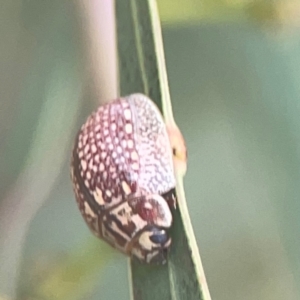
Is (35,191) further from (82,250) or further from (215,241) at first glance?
(215,241)

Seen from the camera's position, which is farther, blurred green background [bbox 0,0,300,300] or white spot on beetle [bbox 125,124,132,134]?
blurred green background [bbox 0,0,300,300]

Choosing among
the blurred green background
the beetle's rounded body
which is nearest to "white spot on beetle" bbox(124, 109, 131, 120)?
the beetle's rounded body

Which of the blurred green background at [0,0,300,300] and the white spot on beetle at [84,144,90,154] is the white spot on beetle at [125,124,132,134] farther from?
the blurred green background at [0,0,300,300]

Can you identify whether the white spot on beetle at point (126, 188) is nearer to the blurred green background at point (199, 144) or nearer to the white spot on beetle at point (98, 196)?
the white spot on beetle at point (98, 196)

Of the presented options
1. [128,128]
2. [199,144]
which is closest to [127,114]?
[128,128]

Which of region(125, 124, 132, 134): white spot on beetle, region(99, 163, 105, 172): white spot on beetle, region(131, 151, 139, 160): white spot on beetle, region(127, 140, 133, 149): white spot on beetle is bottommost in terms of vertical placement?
region(99, 163, 105, 172): white spot on beetle

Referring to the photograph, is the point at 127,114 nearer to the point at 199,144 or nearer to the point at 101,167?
the point at 101,167
